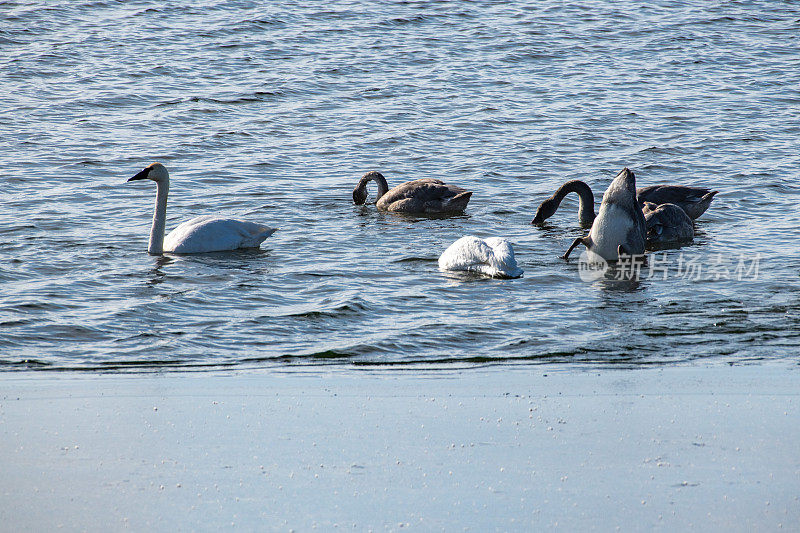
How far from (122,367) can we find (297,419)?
1.97m

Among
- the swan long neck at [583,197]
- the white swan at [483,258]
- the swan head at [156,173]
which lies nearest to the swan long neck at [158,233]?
the swan head at [156,173]

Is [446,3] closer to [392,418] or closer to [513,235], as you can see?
[513,235]

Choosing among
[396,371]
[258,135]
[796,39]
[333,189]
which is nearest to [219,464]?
[396,371]

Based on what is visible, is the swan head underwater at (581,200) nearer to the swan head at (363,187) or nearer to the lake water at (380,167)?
the lake water at (380,167)

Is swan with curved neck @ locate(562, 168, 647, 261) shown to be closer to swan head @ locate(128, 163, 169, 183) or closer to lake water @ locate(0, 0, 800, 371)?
lake water @ locate(0, 0, 800, 371)

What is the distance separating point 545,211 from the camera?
1433cm

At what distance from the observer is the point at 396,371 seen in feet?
25.1

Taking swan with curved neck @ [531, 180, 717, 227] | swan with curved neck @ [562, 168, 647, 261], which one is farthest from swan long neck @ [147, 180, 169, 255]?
swan with curved neck @ [531, 180, 717, 227]

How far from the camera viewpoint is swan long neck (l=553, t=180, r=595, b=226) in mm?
14766

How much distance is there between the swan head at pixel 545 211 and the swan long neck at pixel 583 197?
330 mm

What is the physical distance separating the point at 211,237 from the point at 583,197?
17.8ft

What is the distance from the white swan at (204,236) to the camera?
12.3 meters

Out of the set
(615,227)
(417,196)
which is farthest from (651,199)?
(417,196)

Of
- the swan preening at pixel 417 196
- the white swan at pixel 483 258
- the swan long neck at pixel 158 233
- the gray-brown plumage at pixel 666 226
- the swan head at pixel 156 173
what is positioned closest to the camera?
the white swan at pixel 483 258
